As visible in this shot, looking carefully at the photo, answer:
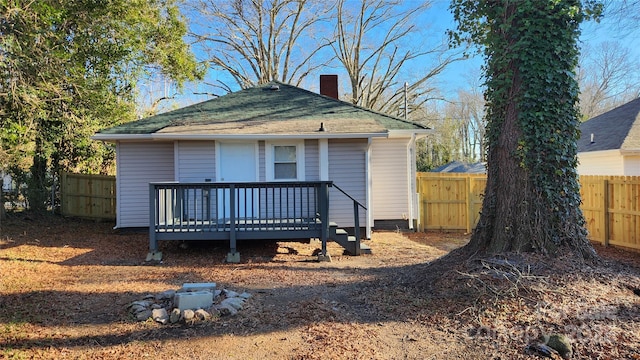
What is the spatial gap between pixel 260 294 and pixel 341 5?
2440 centimetres

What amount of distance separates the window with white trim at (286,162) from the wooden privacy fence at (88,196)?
19.8ft

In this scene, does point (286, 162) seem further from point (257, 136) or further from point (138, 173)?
point (138, 173)

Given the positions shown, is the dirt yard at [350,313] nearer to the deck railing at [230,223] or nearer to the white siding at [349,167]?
the deck railing at [230,223]

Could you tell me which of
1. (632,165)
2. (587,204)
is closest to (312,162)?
(587,204)

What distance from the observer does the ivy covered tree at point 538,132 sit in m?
4.85

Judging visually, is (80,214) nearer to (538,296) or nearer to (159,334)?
(159,334)

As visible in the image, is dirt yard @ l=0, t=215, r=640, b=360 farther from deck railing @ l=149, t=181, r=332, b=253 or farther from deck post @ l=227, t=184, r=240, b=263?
deck railing @ l=149, t=181, r=332, b=253

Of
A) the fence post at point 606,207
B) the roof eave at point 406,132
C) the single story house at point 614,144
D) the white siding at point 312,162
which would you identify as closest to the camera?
the fence post at point 606,207

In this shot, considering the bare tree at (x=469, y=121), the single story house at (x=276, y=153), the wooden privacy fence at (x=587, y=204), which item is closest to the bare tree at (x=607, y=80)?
the bare tree at (x=469, y=121)

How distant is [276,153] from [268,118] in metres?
1.14

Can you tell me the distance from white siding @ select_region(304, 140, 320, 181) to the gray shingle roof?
1.73ft

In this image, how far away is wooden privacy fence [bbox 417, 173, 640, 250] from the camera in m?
7.80

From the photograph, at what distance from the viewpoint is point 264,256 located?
7.84 meters

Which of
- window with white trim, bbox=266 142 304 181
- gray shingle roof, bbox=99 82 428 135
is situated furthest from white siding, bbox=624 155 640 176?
window with white trim, bbox=266 142 304 181
